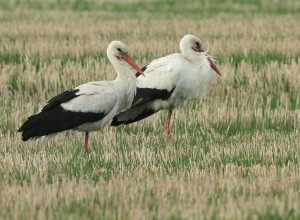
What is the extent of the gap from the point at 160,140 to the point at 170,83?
108 cm

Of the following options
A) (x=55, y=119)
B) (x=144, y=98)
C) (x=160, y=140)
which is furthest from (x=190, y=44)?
(x=55, y=119)

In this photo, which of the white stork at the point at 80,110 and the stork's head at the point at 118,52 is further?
the stork's head at the point at 118,52

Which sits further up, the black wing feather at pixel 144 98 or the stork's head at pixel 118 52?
the stork's head at pixel 118 52

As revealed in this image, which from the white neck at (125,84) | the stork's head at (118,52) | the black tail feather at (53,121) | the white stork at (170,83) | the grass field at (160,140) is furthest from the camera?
the white stork at (170,83)

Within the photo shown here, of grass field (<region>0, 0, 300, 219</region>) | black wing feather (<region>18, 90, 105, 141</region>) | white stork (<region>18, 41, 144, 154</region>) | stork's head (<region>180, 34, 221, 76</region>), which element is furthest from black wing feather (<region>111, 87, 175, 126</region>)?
black wing feather (<region>18, 90, 105, 141</region>)

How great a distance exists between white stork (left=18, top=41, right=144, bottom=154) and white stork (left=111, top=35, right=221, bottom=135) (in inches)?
45.1

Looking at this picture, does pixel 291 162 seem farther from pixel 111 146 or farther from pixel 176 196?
pixel 111 146

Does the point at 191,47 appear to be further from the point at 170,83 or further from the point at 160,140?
the point at 160,140

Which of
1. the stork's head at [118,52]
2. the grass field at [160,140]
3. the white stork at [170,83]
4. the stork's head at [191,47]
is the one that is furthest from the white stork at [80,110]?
the stork's head at [191,47]

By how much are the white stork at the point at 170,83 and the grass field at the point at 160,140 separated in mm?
212

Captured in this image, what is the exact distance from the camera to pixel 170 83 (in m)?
8.64

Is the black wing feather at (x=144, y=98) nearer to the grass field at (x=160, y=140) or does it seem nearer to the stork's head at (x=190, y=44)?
the grass field at (x=160, y=140)

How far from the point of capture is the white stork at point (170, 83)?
8.65 metres

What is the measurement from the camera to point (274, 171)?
5840 millimetres
